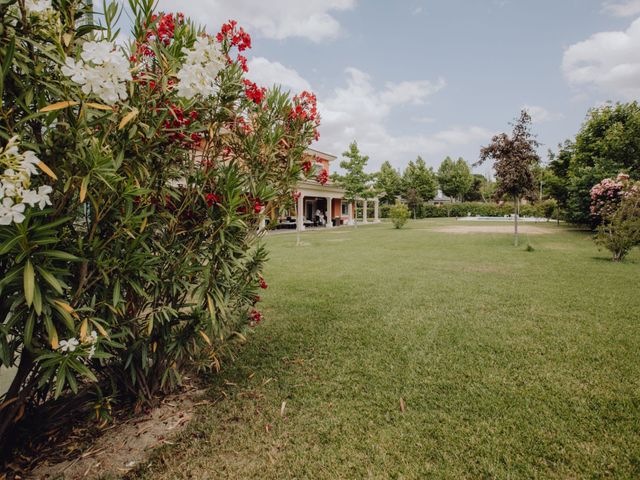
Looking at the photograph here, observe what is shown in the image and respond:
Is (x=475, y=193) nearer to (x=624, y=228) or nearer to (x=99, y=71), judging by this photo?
(x=624, y=228)

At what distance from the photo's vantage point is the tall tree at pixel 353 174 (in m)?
28.6

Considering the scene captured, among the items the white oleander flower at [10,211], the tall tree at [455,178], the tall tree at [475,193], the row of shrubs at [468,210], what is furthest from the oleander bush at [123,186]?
the tall tree at [475,193]


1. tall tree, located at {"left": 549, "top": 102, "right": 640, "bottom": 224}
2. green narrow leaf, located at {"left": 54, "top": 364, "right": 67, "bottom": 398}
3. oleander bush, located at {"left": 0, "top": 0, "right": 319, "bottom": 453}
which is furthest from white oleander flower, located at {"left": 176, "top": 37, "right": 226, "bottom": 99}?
tall tree, located at {"left": 549, "top": 102, "right": 640, "bottom": 224}

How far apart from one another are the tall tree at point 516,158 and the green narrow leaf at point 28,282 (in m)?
15.7

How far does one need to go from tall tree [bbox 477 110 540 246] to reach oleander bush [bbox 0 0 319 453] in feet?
44.1

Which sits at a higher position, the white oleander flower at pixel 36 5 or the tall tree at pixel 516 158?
the tall tree at pixel 516 158

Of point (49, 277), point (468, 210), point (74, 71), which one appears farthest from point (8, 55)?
point (468, 210)

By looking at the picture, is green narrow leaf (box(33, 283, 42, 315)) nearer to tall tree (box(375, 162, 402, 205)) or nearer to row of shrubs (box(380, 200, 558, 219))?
row of shrubs (box(380, 200, 558, 219))

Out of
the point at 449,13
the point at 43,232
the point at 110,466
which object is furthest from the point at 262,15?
the point at 110,466

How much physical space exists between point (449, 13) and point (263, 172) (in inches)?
550

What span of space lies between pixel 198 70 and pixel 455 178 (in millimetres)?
61362

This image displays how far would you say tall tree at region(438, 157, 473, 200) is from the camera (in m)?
56.9

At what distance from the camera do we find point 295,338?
448cm

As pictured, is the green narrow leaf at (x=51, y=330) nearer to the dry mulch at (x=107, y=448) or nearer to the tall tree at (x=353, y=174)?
the dry mulch at (x=107, y=448)
